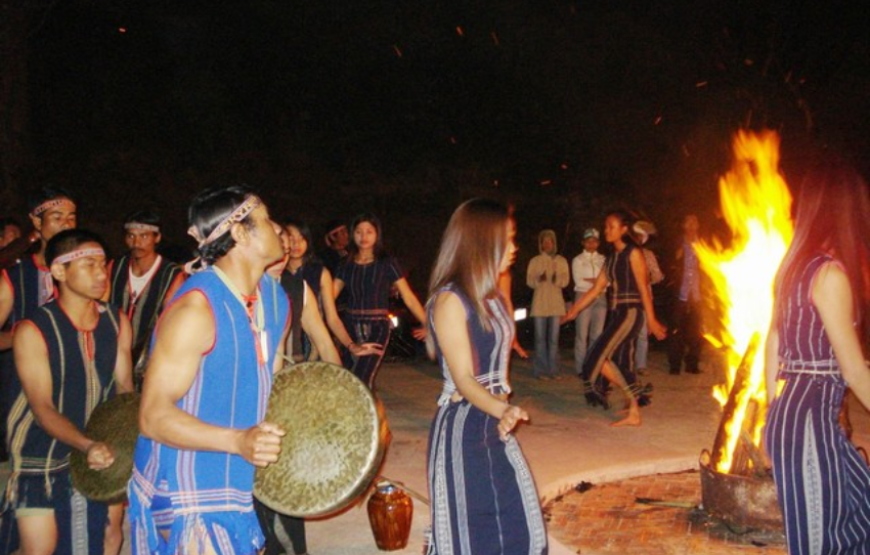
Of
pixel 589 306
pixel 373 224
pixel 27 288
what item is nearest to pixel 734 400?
pixel 373 224

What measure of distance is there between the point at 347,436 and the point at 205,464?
474 mm

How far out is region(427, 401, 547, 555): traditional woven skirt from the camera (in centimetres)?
354

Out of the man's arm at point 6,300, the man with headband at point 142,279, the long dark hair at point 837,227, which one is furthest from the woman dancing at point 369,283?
the long dark hair at point 837,227

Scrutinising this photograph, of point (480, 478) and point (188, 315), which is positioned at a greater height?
point (188, 315)

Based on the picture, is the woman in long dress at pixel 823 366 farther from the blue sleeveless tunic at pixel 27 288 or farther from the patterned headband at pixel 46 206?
the patterned headband at pixel 46 206

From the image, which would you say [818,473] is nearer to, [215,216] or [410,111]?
[215,216]

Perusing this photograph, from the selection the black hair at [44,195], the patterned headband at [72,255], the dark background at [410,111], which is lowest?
the patterned headband at [72,255]

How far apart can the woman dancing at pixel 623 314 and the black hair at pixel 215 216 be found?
6.06 m

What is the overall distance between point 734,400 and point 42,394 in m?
4.24

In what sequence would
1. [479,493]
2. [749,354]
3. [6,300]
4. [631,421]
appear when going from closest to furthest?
1. [479,493]
2. [6,300]
3. [749,354]
4. [631,421]

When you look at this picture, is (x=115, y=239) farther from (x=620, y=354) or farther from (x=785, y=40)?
(x=785, y=40)

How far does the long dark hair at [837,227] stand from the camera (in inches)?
135

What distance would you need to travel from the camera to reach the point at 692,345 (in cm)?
1185

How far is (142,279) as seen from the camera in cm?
569
